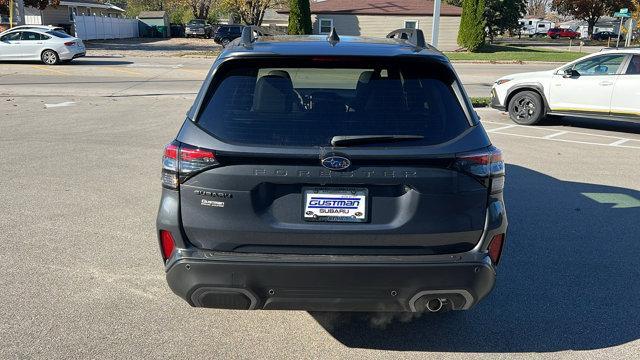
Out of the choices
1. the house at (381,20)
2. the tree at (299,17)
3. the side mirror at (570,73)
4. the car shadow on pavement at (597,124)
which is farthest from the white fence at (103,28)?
the side mirror at (570,73)

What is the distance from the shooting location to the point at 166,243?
10.2 feet

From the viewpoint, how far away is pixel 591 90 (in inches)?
447

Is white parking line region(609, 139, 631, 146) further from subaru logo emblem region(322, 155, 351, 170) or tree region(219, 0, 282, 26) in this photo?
tree region(219, 0, 282, 26)

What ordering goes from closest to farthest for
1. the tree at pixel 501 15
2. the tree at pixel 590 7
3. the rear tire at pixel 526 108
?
the rear tire at pixel 526 108
the tree at pixel 501 15
the tree at pixel 590 7

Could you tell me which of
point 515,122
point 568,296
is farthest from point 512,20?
point 568,296

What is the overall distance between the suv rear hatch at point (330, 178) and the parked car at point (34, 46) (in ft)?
82.4

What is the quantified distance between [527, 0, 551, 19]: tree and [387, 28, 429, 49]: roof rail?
456ft

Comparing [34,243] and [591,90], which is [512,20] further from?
[34,243]

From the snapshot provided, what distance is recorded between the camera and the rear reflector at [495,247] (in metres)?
3.11

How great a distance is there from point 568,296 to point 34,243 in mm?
4509

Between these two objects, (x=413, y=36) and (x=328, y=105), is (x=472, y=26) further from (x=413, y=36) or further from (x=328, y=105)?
(x=328, y=105)

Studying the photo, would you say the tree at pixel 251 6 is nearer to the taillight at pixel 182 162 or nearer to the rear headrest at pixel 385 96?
the rear headrest at pixel 385 96

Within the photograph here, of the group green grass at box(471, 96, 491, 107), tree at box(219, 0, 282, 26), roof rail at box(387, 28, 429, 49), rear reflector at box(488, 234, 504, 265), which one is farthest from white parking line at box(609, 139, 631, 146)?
tree at box(219, 0, 282, 26)

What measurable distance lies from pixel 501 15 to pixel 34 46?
40077mm
